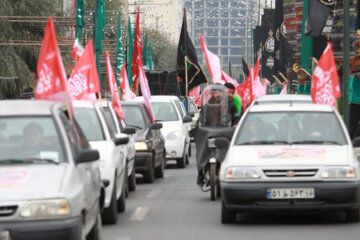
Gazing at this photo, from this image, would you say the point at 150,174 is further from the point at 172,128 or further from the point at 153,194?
the point at 172,128

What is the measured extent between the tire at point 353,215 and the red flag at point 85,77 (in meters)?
4.45

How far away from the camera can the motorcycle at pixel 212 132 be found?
15.6m

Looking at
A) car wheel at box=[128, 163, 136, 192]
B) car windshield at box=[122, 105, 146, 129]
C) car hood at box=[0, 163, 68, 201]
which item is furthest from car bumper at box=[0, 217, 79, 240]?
car windshield at box=[122, 105, 146, 129]

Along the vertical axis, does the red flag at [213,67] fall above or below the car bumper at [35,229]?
above

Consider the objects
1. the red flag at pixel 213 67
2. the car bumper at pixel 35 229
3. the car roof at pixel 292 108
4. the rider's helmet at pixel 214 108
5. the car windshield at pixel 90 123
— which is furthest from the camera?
the red flag at pixel 213 67

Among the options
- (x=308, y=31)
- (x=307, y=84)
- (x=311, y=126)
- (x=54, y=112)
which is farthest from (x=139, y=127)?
(x=307, y=84)

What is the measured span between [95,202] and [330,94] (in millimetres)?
7936

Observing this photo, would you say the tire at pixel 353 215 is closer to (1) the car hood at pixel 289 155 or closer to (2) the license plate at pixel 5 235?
(1) the car hood at pixel 289 155

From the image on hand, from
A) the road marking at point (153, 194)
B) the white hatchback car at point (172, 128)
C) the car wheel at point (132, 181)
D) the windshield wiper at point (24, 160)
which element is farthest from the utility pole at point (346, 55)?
the windshield wiper at point (24, 160)

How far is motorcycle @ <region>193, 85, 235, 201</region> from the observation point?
15.6 metres

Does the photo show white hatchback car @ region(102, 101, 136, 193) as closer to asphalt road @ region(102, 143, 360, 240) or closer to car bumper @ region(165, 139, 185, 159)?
asphalt road @ region(102, 143, 360, 240)

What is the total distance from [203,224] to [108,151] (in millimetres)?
1474

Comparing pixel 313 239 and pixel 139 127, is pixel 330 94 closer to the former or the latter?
pixel 139 127

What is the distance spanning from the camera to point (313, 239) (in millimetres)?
11062
